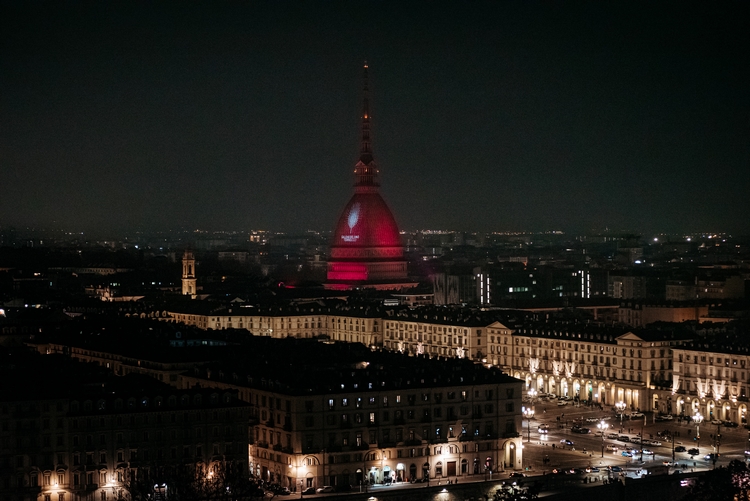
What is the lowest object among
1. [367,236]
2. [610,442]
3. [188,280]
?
[610,442]

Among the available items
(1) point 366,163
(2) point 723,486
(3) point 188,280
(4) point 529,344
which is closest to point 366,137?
(1) point 366,163

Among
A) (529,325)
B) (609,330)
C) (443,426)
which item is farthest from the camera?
(529,325)

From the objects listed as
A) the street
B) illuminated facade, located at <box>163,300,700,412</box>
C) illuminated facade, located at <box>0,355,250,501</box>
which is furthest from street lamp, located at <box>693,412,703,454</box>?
illuminated facade, located at <box>0,355,250,501</box>

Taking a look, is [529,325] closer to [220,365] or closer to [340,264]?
[220,365]

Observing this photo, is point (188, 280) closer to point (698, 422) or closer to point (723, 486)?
point (698, 422)

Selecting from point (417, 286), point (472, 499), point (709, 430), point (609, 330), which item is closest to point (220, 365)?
point (472, 499)

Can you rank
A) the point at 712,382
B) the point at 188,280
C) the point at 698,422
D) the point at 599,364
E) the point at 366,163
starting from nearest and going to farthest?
the point at 698,422 → the point at 712,382 → the point at 599,364 → the point at 188,280 → the point at 366,163

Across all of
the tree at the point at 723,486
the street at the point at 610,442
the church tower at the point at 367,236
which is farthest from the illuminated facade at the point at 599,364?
the church tower at the point at 367,236
